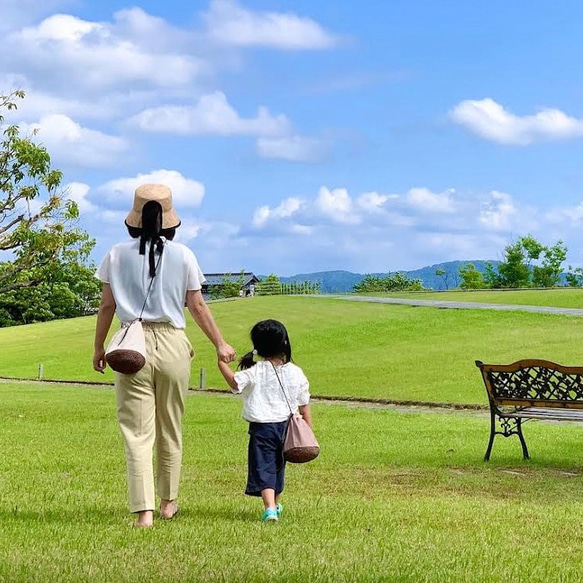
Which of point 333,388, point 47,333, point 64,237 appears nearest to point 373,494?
point 64,237

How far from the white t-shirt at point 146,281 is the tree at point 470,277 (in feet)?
326

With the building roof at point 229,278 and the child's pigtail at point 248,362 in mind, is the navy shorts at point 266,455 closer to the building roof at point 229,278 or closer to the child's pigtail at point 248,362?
the child's pigtail at point 248,362

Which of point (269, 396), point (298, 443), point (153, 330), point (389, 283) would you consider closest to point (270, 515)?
point (298, 443)

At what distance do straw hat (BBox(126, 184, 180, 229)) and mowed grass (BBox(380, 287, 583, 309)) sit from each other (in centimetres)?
4600

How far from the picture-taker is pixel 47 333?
67.8 meters

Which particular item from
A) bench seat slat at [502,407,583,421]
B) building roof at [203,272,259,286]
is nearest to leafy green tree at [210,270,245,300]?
building roof at [203,272,259,286]

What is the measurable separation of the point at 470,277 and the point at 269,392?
333 feet

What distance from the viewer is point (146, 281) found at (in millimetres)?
6891

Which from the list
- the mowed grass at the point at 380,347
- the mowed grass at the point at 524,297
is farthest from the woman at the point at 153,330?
the mowed grass at the point at 524,297

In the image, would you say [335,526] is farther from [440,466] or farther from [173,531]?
[440,466]

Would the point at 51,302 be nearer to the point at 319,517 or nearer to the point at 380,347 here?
the point at 380,347

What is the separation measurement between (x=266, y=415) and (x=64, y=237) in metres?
14.0

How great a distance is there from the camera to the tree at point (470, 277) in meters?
105

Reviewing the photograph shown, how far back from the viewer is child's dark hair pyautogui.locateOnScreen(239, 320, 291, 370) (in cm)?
727
